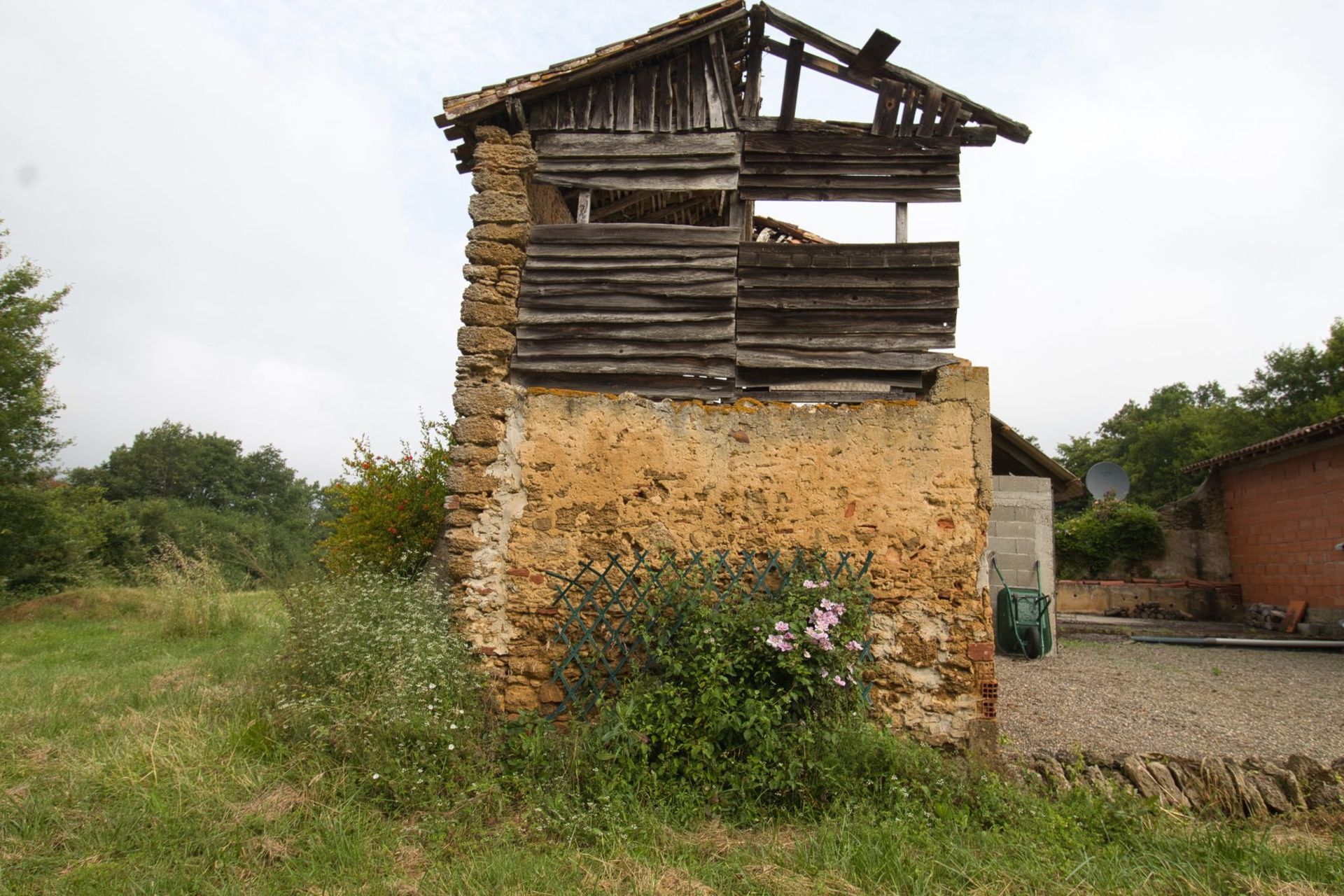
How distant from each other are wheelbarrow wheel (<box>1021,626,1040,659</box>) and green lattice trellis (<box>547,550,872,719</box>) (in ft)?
20.1

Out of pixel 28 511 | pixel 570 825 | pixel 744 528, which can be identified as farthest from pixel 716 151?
pixel 28 511

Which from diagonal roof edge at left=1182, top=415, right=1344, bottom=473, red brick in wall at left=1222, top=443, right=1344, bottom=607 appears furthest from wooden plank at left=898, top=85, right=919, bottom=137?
red brick in wall at left=1222, top=443, right=1344, bottom=607

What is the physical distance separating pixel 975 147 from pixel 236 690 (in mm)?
8091

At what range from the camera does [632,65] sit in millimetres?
7098

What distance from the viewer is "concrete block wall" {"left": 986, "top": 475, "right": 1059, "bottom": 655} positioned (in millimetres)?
10820

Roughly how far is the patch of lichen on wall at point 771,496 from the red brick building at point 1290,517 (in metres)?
12.5

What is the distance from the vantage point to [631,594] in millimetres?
5699

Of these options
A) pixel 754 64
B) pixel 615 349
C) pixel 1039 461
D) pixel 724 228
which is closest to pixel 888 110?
pixel 754 64

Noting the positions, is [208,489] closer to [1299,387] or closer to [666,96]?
[666,96]

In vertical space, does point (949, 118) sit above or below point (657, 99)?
below

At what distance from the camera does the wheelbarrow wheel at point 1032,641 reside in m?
10.4

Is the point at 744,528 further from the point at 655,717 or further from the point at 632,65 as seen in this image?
the point at 632,65

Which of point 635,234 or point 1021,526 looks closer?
point 635,234

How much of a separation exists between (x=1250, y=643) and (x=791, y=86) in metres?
12.1
